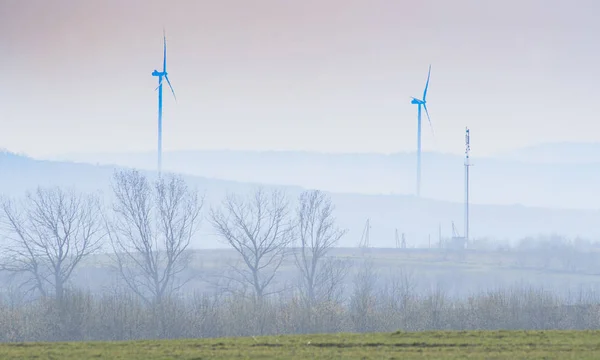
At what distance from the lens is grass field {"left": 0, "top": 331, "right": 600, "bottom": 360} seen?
45250mm

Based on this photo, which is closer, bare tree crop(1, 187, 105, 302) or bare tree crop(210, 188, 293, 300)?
bare tree crop(1, 187, 105, 302)

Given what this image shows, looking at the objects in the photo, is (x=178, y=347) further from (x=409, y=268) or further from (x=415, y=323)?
(x=409, y=268)

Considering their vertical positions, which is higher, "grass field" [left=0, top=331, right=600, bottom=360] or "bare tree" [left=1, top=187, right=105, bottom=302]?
"bare tree" [left=1, top=187, right=105, bottom=302]

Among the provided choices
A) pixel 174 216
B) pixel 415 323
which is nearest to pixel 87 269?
pixel 174 216

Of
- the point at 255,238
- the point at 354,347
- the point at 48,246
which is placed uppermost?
the point at 255,238

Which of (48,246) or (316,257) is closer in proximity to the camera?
(316,257)

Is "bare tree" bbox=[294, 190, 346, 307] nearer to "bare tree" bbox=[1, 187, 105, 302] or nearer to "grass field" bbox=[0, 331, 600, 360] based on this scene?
"bare tree" bbox=[1, 187, 105, 302]

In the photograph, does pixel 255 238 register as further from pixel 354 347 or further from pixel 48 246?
pixel 354 347

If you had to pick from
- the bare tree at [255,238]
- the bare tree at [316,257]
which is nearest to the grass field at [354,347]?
the bare tree at [316,257]

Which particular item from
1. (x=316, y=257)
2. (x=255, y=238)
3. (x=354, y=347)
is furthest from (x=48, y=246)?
(x=354, y=347)

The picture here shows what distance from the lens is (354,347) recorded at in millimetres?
48031

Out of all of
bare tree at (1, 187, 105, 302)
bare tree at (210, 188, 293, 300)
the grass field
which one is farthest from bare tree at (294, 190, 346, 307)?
the grass field

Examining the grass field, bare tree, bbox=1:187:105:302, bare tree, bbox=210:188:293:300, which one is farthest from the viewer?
bare tree, bbox=210:188:293:300

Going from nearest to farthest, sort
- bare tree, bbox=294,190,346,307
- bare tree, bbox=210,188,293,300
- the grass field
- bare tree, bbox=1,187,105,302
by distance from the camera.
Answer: the grass field
bare tree, bbox=1,187,105,302
bare tree, bbox=294,190,346,307
bare tree, bbox=210,188,293,300
